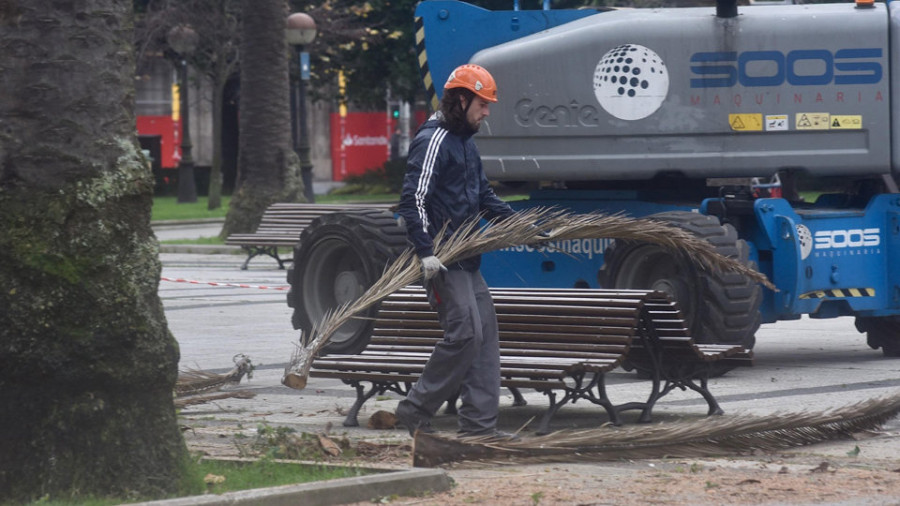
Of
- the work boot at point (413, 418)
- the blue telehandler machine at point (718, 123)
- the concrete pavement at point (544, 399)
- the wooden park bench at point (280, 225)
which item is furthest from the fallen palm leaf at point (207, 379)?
the wooden park bench at point (280, 225)

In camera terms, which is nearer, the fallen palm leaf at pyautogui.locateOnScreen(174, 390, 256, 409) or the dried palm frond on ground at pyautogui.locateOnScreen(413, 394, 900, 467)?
the dried palm frond on ground at pyautogui.locateOnScreen(413, 394, 900, 467)

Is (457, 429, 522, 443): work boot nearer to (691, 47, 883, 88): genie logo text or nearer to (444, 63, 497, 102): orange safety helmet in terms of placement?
(444, 63, 497, 102): orange safety helmet

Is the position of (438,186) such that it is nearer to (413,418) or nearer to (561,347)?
(413,418)

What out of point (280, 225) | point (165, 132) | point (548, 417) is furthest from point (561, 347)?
point (165, 132)

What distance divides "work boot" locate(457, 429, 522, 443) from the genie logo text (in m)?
4.73

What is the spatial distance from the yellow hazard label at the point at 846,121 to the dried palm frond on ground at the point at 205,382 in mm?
4540

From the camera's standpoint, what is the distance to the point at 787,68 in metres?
11.5

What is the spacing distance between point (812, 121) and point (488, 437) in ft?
17.2

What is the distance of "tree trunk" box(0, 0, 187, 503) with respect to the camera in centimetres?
592

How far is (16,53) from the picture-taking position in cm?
599

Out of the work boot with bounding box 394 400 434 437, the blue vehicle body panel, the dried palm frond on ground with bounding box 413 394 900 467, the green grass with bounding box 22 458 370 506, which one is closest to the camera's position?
the green grass with bounding box 22 458 370 506

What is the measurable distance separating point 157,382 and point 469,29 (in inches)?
254

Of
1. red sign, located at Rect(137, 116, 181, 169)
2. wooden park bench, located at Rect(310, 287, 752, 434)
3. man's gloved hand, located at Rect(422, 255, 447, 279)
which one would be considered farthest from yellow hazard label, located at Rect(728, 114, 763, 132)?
red sign, located at Rect(137, 116, 181, 169)

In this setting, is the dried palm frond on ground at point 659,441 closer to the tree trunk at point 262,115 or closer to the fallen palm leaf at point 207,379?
the fallen palm leaf at point 207,379
